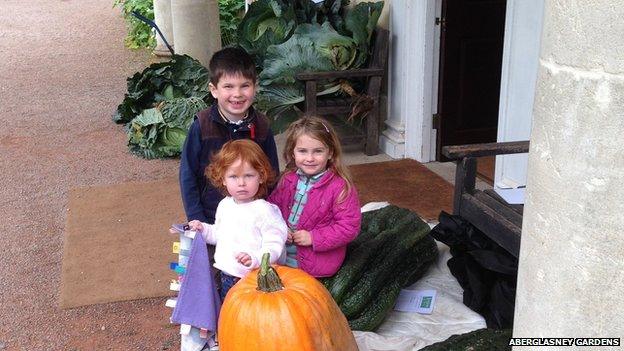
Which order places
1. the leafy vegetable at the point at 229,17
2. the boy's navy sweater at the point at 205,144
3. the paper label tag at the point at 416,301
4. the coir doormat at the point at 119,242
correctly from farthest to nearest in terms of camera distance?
the leafy vegetable at the point at 229,17 < the coir doormat at the point at 119,242 < the paper label tag at the point at 416,301 < the boy's navy sweater at the point at 205,144

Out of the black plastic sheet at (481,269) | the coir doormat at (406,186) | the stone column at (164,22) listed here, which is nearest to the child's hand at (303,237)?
the black plastic sheet at (481,269)

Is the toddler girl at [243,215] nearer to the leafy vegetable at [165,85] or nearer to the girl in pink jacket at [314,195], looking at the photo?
the girl in pink jacket at [314,195]

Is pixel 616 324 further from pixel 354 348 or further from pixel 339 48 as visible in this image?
pixel 339 48

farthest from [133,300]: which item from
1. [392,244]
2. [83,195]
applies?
[83,195]

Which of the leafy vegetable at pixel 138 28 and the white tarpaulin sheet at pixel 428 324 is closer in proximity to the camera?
the white tarpaulin sheet at pixel 428 324

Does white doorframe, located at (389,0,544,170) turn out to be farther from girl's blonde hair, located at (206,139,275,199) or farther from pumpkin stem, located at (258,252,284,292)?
pumpkin stem, located at (258,252,284,292)

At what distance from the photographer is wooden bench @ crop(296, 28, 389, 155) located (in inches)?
241

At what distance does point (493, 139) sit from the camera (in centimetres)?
652

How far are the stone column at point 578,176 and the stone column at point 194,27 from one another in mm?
8477

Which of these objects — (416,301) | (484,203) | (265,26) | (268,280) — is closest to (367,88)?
(265,26)

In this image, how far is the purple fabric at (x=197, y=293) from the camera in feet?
9.70

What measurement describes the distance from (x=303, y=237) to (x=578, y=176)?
5.83 feet

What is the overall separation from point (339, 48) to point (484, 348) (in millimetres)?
3926

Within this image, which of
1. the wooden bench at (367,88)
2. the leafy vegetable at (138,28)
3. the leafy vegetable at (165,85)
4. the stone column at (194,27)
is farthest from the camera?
the leafy vegetable at (138,28)
